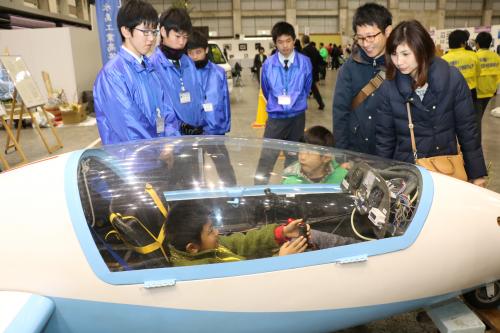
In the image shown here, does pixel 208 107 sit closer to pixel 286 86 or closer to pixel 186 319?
pixel 286 86

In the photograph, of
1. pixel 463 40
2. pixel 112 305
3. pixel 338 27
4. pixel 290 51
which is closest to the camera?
pixel 112 305

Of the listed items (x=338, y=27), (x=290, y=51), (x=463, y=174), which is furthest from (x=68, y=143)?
(x=338, y=27)

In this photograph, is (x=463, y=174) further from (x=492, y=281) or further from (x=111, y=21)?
(x=111, y=21)

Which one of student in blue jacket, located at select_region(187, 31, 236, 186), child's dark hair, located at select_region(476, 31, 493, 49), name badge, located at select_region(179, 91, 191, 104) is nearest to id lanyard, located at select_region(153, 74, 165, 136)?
name badge, located at select_region(179, 91, 191, 104)

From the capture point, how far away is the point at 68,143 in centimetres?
612

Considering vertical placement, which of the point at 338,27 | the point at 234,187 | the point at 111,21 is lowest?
the point at 234,187

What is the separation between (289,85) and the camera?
336 centimetres

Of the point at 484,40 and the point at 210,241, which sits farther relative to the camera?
the point at 484,40

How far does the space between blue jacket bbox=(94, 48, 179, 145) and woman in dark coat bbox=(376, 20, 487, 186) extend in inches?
48.5

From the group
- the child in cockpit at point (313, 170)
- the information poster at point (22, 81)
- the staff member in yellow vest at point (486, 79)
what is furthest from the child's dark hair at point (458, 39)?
the information poster at point (22, 81)

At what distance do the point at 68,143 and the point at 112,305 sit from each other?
18.1ft

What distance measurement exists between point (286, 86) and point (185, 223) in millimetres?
2209

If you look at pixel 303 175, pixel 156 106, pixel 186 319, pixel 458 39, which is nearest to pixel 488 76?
pixel 458 39

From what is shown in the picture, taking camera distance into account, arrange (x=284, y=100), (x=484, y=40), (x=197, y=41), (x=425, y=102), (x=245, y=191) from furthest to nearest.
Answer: (x=484, y=40) → (x=284, y=100) → (x=197, y=41) → (x=425, y=102) → (x=245, y=191)
